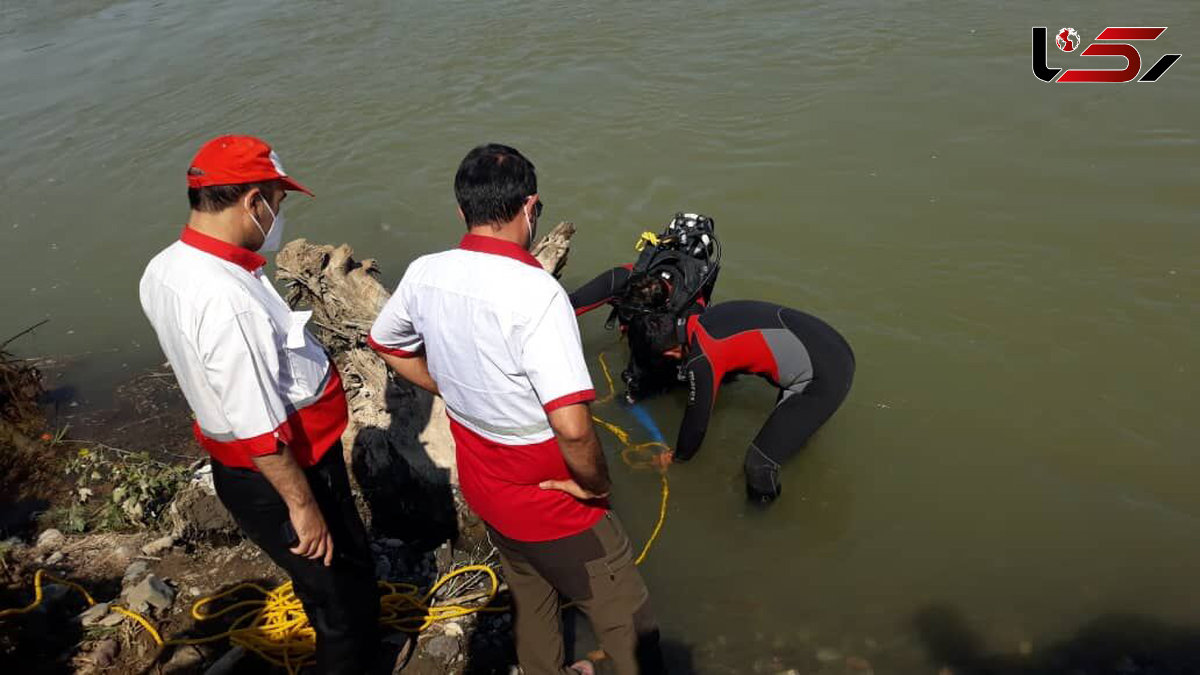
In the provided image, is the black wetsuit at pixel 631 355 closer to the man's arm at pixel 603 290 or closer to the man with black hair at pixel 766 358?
the man's arm at pixel 603 290

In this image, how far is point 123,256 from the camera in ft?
23.9

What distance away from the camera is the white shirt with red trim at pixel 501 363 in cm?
201

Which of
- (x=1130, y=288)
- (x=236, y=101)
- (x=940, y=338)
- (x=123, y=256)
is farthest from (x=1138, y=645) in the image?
(x=236, y=101)

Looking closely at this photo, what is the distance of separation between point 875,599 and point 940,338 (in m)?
2.20

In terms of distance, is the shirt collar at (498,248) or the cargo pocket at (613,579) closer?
the shirt collar at (498,248)

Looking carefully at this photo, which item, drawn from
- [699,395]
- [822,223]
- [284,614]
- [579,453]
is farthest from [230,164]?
[822,223]

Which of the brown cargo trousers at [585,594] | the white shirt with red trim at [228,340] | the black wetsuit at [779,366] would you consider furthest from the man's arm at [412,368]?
the black wetsuit at [779,366]

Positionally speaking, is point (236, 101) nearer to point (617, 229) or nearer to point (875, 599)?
point (617, 229)

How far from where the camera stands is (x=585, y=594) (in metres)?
2.51

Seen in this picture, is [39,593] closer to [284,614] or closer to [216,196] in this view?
[284,614]

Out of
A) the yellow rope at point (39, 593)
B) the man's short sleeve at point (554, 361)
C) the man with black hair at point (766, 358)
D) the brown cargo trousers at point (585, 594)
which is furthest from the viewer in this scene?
the man with black hair at point (766, 358)

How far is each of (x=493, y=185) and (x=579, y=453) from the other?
787 millimetres

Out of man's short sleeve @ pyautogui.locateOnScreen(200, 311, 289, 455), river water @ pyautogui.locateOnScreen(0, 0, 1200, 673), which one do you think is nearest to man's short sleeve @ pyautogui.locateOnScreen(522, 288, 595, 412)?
man's short sleeve @ pyautogui.locateOnScreen(200, 311, 289, 455)

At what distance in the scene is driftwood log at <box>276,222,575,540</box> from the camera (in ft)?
13.0
